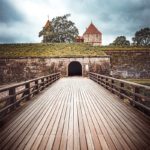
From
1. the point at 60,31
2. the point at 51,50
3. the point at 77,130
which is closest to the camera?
the point at 77,130

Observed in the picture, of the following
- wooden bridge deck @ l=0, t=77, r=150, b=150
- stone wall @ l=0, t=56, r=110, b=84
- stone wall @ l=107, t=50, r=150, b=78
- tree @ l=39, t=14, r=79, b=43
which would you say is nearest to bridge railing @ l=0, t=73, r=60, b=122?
wooden bridge deck @ l=0, t=77, r=150, b=150

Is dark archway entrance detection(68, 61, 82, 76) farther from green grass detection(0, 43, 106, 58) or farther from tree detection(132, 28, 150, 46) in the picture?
tree detection(132, 28, 150, 46)

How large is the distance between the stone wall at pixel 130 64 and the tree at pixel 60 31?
71.4 ft

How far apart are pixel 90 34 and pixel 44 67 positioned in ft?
147

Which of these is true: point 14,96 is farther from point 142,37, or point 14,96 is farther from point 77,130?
point 142,37

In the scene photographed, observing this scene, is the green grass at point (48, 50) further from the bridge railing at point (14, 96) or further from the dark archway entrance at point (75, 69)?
the bridge railing at point (14, 96)

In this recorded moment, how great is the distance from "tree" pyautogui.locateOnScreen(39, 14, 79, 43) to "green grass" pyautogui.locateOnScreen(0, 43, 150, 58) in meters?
18.6

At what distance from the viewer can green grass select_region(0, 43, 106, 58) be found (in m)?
33.4

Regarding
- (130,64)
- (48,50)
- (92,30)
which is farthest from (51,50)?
(92,30)

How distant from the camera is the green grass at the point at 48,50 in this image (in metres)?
33.4

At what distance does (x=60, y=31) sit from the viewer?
56.8 meters

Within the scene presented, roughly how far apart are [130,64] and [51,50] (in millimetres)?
13634

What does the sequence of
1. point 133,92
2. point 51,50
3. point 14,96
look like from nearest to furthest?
point 14,96
point 133,92
point 51,50

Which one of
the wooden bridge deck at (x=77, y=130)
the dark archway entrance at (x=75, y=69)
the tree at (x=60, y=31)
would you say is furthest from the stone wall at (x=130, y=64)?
the wooden bridge deck at (x=77, y=130)
